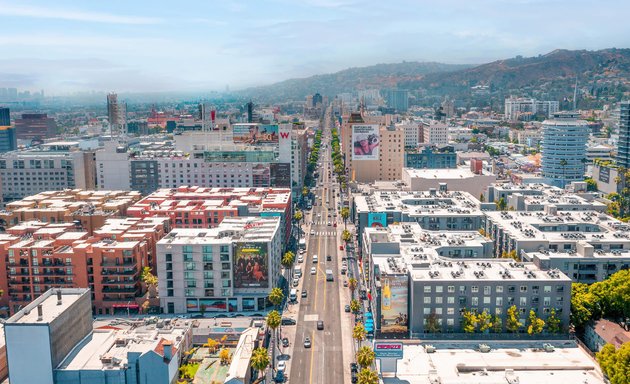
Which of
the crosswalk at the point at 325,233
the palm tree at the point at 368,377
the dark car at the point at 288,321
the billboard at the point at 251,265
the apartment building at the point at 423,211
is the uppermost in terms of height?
the apartment building at the point at 423,211

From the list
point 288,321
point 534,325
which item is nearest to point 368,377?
point 534,325

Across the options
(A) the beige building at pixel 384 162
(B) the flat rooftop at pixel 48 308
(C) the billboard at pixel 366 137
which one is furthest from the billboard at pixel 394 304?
(A) the beige building at pixel 384 162

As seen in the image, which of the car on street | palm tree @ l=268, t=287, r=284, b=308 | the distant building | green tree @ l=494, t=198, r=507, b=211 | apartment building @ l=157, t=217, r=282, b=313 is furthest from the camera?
the distant building

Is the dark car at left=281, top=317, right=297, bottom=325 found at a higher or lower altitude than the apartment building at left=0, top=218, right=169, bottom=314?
lower

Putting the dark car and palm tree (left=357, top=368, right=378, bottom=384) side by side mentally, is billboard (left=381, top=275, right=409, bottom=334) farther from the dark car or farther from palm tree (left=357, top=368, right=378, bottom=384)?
the dark car

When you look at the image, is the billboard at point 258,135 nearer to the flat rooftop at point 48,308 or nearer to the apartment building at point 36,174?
the apartment building at point 36,174

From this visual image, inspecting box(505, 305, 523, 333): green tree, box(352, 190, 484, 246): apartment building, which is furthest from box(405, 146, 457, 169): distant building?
box(505, 305, 523, 333): green tree

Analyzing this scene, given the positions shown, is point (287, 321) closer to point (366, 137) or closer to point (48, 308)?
point (48, 308)
